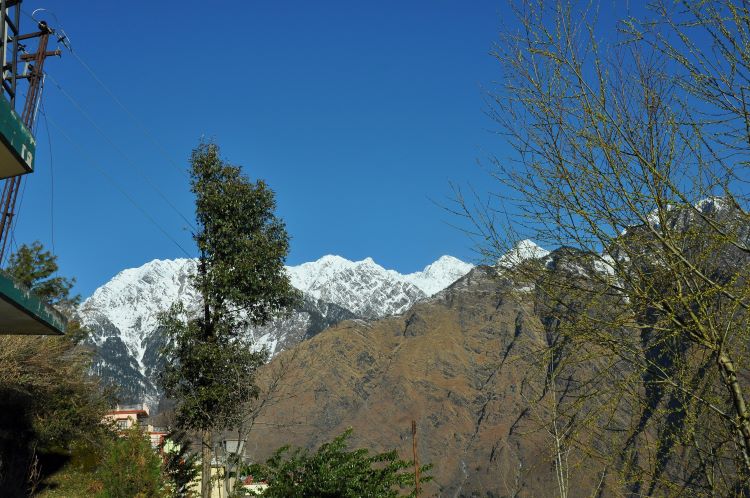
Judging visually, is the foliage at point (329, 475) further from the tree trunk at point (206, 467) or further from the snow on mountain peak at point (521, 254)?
the snow on mountain peak at point (521, 254)

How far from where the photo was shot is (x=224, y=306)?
74.6 ft

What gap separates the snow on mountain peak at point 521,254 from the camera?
298 inches

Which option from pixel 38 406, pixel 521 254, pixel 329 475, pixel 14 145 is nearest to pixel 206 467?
pixel 329 475

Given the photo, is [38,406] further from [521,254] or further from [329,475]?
[521,254]

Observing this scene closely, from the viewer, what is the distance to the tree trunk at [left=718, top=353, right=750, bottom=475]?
614 cm

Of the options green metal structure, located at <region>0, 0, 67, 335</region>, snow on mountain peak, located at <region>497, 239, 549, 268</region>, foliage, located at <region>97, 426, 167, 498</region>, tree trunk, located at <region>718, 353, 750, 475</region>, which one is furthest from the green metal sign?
tree trunk, located at <region>718, 353, 750, 475</region>

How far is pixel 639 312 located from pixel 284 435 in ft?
607

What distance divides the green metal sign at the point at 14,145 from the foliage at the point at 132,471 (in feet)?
28.7

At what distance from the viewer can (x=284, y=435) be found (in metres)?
184

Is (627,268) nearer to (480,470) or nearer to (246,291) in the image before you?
(246,291)

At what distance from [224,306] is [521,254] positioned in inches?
645

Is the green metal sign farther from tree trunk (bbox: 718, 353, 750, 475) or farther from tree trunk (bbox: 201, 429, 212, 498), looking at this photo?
tree trunk (bbox: 201, 429, 212, 498)

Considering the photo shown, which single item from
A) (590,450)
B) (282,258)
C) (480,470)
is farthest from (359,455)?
(480,470)

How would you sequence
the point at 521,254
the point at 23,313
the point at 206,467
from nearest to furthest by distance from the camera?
1. the point at 521,254
2. the point at 23,313
3. the point at 206,467
